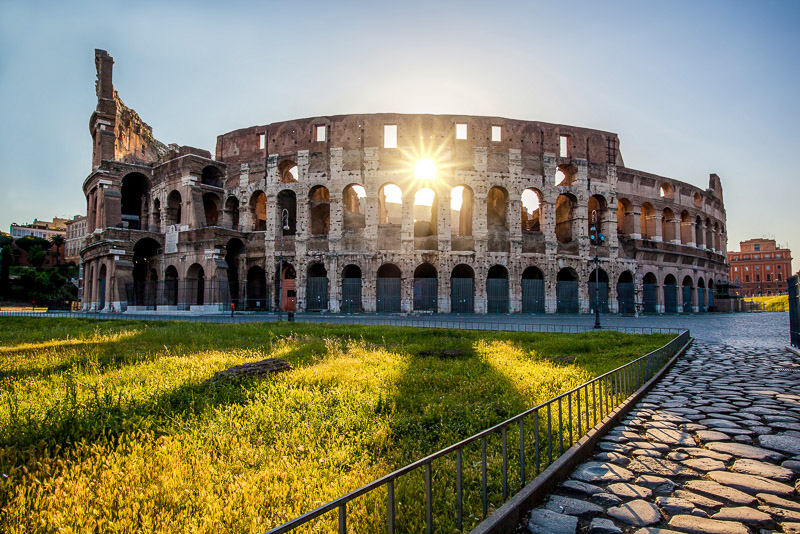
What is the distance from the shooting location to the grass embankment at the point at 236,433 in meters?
2.98

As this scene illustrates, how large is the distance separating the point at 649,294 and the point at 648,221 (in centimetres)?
544

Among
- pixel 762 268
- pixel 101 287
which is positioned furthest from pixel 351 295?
pixel 762 268

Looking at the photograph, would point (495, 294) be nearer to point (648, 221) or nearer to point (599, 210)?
point (599, 210)

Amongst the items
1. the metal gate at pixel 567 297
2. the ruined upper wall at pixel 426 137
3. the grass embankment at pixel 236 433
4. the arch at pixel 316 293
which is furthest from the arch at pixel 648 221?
the grass embankment at pixel 236 433

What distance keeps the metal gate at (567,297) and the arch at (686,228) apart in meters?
13.6

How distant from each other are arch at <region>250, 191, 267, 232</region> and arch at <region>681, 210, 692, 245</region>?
3244 centimetres

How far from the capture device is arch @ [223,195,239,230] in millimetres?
31281

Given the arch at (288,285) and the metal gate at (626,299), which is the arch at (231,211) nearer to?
the arch at (288,285)

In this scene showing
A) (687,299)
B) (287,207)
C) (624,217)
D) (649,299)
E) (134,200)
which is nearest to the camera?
(287,207)

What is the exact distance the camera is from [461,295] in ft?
90.3

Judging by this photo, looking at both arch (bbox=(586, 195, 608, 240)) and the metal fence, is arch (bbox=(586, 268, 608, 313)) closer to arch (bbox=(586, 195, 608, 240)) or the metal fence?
arch (bbox=(586, 195, 608, 240))

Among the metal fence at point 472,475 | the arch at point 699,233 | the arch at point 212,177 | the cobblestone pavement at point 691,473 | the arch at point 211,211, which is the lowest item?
the cobblestone pavement at point 691,473

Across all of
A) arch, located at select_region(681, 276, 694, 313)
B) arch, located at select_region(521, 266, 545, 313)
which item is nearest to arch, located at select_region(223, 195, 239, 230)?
arch, located at select_region(521, 266, 545, 313)

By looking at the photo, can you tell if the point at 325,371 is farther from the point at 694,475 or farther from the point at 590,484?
the point at 694,475
